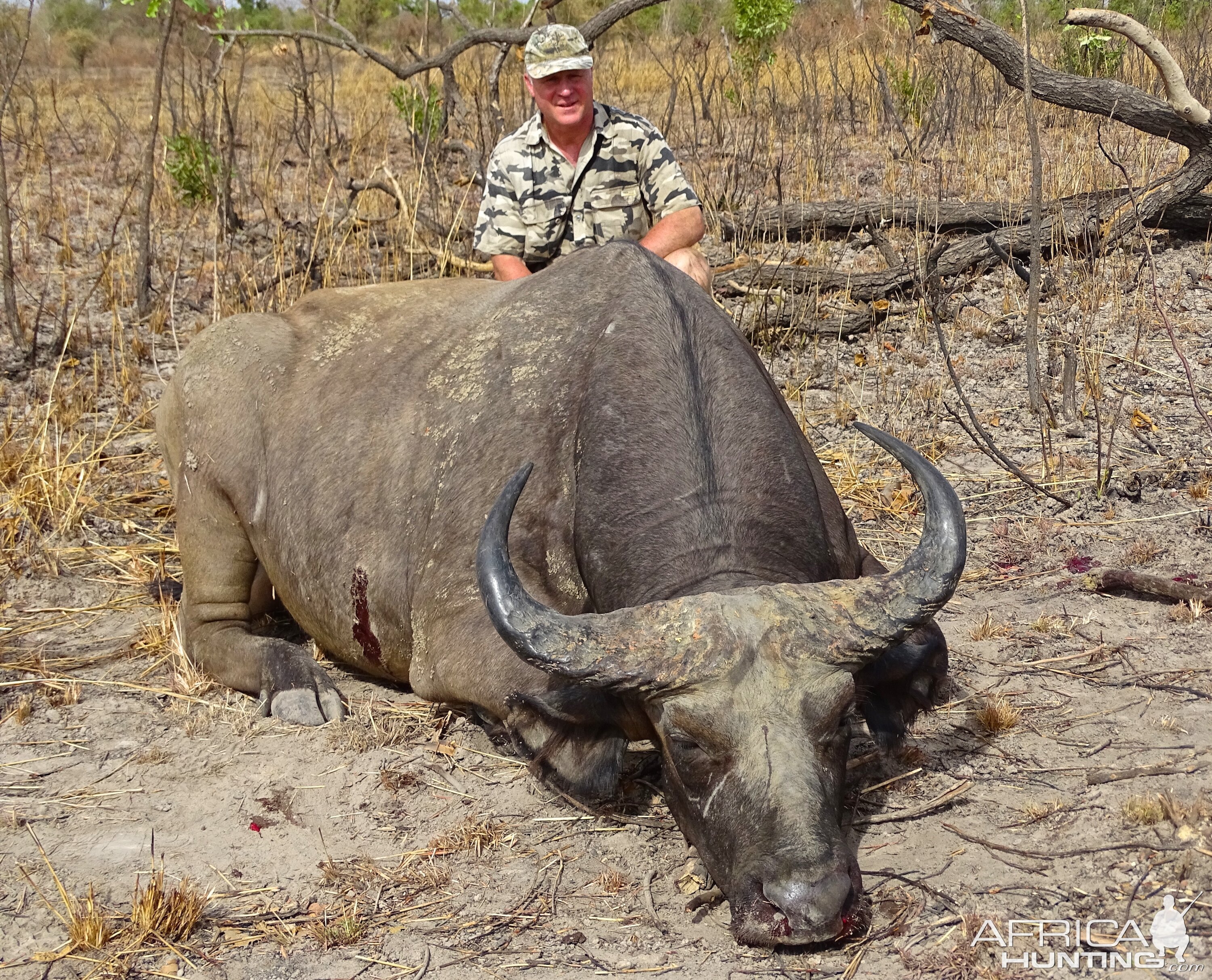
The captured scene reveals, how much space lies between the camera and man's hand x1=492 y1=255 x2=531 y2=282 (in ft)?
22.2

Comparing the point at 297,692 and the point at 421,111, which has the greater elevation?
the point at 421,111

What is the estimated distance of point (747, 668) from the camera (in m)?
3.32

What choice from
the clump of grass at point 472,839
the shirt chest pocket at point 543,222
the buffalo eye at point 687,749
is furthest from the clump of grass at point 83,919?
the shirt chest pocket at point 543,222

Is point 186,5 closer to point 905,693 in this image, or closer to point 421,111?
point 421,111

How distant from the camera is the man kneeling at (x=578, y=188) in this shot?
Answer: 23.4 feet

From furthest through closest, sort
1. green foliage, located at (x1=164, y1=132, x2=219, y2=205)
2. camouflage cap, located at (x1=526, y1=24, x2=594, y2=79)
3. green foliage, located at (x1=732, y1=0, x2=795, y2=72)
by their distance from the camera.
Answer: green foliage, located at (x1=732, y1=0, x2=795, y2=72) < green foliage, located at (x1=164, y1=132, x2=219, y2=205) < camouflage cap, located at (x1=526, y1=24, x2=594, y2=79)

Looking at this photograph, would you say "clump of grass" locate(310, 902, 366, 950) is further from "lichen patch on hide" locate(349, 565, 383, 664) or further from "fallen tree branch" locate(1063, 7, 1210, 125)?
"fallen tree branch" locate(1063, 7, 1210, 125)

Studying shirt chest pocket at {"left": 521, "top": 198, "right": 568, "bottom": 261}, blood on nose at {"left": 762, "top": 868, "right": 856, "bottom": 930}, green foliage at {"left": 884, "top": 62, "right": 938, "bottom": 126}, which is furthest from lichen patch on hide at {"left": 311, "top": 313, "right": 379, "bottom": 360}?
green foliage at {"left": 884, "top": 62, "right": 938, "bottom": 126}

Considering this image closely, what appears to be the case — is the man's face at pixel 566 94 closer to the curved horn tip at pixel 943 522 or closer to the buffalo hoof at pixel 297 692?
the buffalo hoof at pixel 297 692

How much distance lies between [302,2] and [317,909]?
27.5ft

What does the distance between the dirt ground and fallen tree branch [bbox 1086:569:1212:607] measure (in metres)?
0.07

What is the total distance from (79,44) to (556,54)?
21.6 m

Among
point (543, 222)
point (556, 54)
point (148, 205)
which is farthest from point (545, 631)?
point (148, 205)

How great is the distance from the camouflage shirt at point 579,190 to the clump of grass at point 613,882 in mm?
4378
